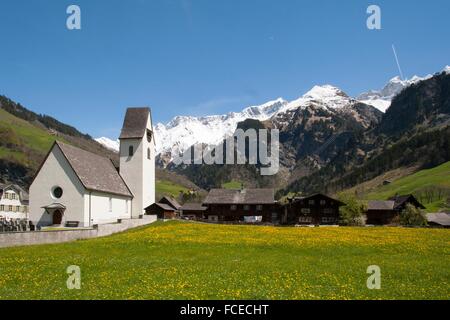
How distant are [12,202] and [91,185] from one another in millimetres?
73824

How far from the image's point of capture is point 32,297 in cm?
1584

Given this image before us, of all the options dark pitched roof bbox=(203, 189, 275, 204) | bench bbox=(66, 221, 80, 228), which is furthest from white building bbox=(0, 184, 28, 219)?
bench bbox=(66, 221, 80, 228)

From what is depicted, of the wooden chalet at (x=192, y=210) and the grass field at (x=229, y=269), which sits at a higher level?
the grass field at (x=229, y=269)

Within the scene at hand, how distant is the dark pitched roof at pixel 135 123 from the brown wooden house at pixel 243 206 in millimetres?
35885

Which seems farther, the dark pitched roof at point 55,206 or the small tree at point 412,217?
the small tree at point 412,217

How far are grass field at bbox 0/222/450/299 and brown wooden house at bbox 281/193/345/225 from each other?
65406 millimetres

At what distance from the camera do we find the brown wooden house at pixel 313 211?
104 metres

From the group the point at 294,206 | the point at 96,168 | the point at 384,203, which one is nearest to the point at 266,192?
the point at 294,206

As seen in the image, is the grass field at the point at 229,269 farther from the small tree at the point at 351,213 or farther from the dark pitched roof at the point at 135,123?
the small tree at the point at 351,213

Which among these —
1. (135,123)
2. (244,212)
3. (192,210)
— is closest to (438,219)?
(244,212)

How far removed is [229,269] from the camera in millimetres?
23062

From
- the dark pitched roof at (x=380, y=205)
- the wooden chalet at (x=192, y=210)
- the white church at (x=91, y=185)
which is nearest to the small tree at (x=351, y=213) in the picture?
the dark pitched roof at (x=380, y=205)

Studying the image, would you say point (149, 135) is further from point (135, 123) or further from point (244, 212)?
point (244, 212)
